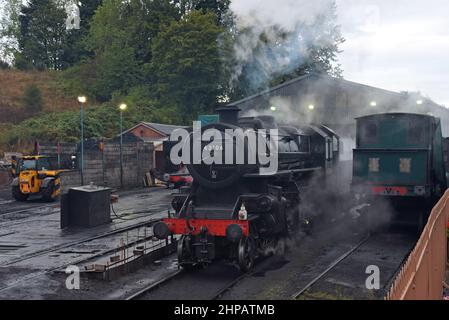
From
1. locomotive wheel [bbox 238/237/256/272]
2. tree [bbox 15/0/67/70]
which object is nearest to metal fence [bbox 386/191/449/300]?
locomotive wheel [bbox 238/237/256/272]

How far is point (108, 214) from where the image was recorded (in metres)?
17.9

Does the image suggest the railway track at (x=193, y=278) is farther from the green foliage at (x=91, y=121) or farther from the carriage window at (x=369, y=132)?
the green foliage at (x=91, y=121)

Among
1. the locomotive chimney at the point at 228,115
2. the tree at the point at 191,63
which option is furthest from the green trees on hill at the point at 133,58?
the locomotive chimney at the point at 228,115

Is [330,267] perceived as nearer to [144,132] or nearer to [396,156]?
[396,156]

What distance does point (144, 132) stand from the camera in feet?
130

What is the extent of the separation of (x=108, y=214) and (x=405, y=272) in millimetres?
13447

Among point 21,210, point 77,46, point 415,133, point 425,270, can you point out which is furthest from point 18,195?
point 77,46

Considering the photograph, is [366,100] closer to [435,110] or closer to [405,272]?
[435,110]

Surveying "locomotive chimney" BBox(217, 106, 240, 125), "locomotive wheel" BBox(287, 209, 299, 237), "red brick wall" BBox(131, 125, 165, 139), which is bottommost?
"locomotive wheel" BBox(287, 209, 299, 237)

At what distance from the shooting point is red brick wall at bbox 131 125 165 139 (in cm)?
3894

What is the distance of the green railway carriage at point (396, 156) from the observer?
14.5m

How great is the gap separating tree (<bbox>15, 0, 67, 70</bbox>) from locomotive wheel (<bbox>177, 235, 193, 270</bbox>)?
5047 centimetres

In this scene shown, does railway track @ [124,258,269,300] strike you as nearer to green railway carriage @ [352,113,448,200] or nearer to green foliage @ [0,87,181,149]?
green railway carriage @ [352,113,448,200]
